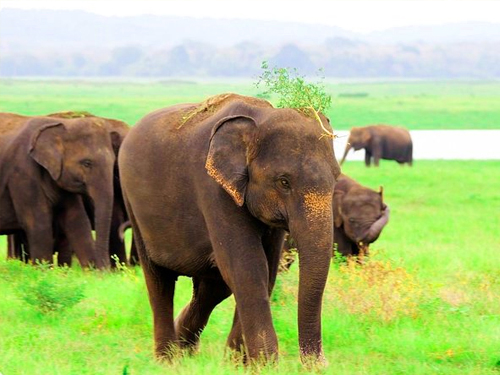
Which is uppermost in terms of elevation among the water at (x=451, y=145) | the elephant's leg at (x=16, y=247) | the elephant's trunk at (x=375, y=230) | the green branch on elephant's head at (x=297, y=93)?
the green branch on elephant's head at (x=297, y=93)

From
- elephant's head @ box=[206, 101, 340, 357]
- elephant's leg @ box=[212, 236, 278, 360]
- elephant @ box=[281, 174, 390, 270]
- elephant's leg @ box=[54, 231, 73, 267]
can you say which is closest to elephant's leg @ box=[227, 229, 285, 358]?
elephant's leg @ box=[212, 236, 278, 360]

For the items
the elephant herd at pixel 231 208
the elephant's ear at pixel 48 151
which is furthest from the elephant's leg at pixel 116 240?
the elephant herd at pixel 231 208

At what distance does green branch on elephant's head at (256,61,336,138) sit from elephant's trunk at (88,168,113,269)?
5506mm

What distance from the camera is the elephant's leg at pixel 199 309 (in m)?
8.80

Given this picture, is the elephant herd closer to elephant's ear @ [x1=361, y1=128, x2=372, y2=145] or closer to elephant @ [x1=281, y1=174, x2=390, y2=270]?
elephant @ [x1=281, y1=174, x2=390, y2=270]

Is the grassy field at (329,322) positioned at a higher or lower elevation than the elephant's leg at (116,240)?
higher

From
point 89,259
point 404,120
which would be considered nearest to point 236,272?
point 89,259

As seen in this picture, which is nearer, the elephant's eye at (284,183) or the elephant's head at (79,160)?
the elephant's eye at (284,183)

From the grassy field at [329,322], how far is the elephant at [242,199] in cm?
50

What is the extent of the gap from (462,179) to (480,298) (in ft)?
50.7

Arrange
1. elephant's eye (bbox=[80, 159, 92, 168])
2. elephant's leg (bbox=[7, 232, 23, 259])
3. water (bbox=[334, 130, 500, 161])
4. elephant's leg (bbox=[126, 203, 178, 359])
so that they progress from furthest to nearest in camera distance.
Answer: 1. water (bbox=[334, 130, 500, 161])
2. elephant's leg (bbox=[7, 232, 23, 259])
3. elephant's eye (bbox=[80, 159, 92, 168])
4. elephant's leg (bbox=[126, 203, 178, 359])

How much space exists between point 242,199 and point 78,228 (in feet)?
22.0

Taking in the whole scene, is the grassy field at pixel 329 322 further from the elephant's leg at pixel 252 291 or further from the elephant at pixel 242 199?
the elephant at pixel 242 199

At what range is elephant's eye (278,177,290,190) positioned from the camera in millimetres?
7344
